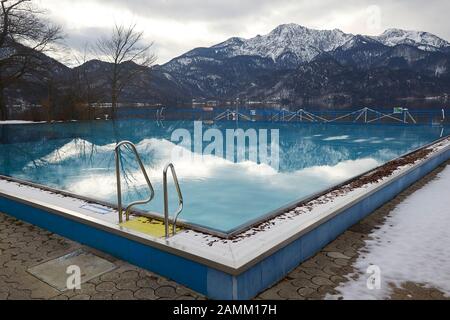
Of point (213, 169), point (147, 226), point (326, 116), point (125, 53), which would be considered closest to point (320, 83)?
point (125, 53)

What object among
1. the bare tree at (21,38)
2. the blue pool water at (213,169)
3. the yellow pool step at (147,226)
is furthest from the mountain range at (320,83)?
the yellow pool step at (147,226)

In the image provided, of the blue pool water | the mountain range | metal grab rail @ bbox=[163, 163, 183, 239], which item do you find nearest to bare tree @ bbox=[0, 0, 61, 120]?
the blue pool water

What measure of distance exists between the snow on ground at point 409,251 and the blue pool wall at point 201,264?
1.23ft

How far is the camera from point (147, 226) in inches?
125

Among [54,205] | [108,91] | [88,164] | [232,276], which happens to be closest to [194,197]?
[54,205]

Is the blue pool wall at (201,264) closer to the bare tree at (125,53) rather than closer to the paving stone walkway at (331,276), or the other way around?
the paving stone walkway at (331,276)

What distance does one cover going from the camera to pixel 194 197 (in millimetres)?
5770

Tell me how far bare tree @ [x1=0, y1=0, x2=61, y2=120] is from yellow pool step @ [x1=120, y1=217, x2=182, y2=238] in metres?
23.7

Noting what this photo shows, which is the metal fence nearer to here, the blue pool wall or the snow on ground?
the snow on ground

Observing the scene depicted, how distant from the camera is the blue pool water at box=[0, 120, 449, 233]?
5449 millimetres

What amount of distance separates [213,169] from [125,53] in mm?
23933

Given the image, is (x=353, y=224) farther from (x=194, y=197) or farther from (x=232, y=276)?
(x=194, y=197)

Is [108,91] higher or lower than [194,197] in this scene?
higher
